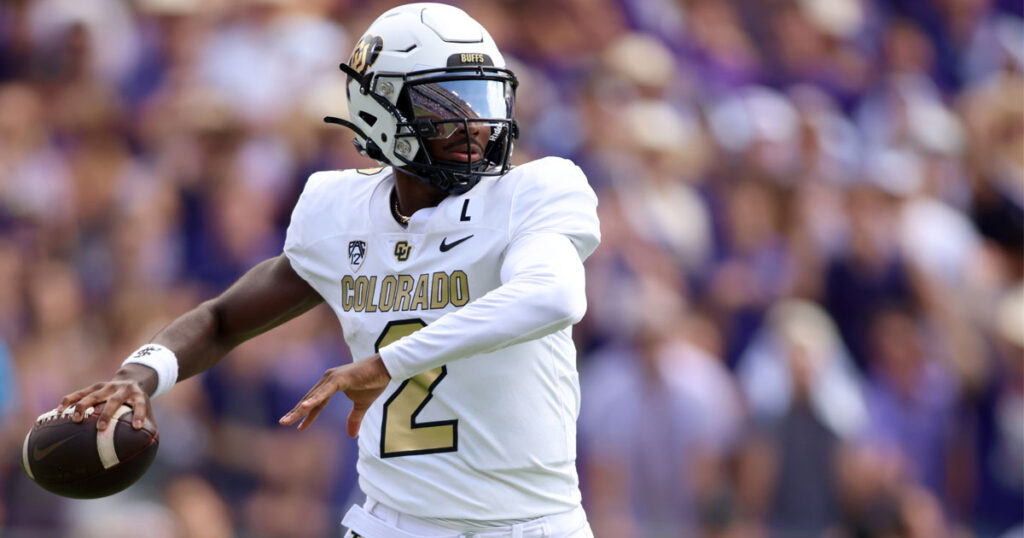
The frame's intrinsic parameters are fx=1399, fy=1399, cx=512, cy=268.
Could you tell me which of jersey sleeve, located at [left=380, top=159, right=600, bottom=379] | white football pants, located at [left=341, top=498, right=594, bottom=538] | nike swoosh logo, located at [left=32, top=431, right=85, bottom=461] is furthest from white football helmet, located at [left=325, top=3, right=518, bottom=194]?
nike swoosh logo, located at [left=32, top=431, right=85, bottom=461]

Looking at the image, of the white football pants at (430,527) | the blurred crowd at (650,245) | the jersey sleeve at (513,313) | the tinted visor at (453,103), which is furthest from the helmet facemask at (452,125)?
the blurred crowd at (650,245)

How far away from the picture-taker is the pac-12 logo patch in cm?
401

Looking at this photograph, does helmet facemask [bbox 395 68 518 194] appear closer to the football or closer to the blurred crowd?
the football

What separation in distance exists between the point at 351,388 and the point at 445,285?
1.94 ft

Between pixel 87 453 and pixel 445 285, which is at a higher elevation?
pixel 445 285

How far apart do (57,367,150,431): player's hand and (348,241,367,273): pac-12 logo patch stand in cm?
68

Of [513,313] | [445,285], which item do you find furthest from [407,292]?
[513,313]

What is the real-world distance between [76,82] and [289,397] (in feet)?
9.28

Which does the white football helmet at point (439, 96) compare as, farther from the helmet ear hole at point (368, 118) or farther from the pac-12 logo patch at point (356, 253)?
the pac-12 logo patch at point (356, 253)

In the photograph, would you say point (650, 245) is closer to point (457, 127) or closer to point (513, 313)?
point (457, 127)

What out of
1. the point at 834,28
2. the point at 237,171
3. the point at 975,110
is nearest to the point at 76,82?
the point at 237,171

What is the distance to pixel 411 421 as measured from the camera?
382 cm

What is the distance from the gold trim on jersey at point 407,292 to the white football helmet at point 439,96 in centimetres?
30

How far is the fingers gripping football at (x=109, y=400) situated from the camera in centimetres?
367
